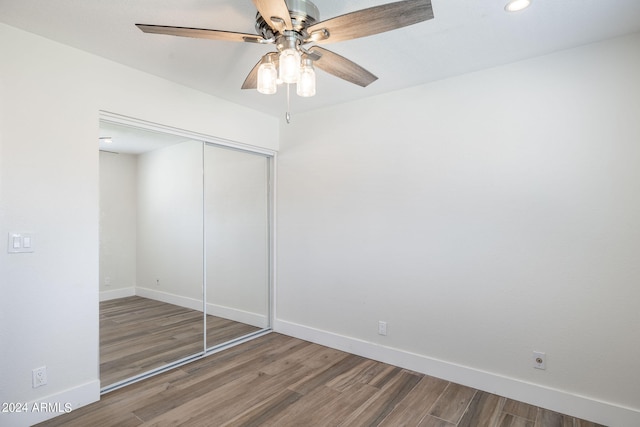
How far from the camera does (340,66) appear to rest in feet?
6.24

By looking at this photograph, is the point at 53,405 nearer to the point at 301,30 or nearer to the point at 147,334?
the point at 147,334

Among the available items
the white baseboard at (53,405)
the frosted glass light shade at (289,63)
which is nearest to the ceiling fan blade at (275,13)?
the frosted glass light shade at (289,63)

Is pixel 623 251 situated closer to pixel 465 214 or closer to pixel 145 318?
pixel 465 214

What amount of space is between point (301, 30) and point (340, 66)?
37 centimetres

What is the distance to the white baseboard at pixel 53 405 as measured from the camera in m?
2.12

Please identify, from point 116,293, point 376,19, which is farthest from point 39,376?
point 376,19

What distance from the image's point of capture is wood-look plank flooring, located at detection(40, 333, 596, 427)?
7.53 ft

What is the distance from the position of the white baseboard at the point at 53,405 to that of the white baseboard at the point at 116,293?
0.61 m

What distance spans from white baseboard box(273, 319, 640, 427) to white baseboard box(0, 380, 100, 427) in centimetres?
202

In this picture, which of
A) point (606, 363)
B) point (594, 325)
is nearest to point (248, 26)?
point (594, 325)

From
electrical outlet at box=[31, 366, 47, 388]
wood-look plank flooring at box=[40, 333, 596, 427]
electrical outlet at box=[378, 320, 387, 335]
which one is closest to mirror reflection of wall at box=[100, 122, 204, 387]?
wood-look plank flooring at box=[40, 333, 596, 427]

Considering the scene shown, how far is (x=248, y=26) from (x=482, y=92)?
1.87m

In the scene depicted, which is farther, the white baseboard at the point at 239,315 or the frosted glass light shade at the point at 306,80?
the white baseboard at the point at 239,315

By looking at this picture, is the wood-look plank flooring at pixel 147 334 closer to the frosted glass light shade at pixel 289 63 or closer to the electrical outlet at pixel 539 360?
the frosted glass light shade at pixel 289 63
